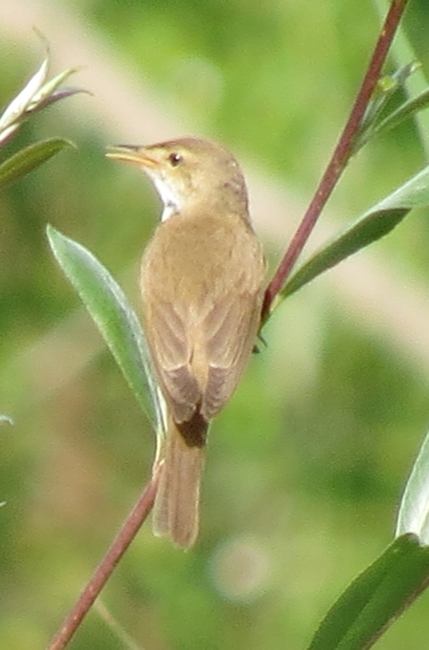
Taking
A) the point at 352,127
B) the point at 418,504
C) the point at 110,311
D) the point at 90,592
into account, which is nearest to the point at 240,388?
the point at 110,311

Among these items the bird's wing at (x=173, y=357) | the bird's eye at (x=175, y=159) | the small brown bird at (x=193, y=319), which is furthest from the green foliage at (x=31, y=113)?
the bird's eye at (x=175, y=159)

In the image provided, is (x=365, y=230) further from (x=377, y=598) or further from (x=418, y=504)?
(x=377, y=598)

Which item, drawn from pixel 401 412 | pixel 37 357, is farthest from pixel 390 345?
pixel 37 357

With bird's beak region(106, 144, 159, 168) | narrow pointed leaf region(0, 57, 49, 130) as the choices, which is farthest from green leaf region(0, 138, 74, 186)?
bird's beak region(106, 144, 159, 168)

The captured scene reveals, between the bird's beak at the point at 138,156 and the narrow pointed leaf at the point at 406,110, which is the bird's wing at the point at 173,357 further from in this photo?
the narrow pointed leaf at the point at 406,110

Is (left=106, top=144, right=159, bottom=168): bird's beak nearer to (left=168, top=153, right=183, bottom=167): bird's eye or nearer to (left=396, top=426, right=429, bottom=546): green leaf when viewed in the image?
(left=168, top=153, right=183, bottom=167): bird's eye

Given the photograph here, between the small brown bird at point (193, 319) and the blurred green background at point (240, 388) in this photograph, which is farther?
the blurred green background at point (240, 388)
